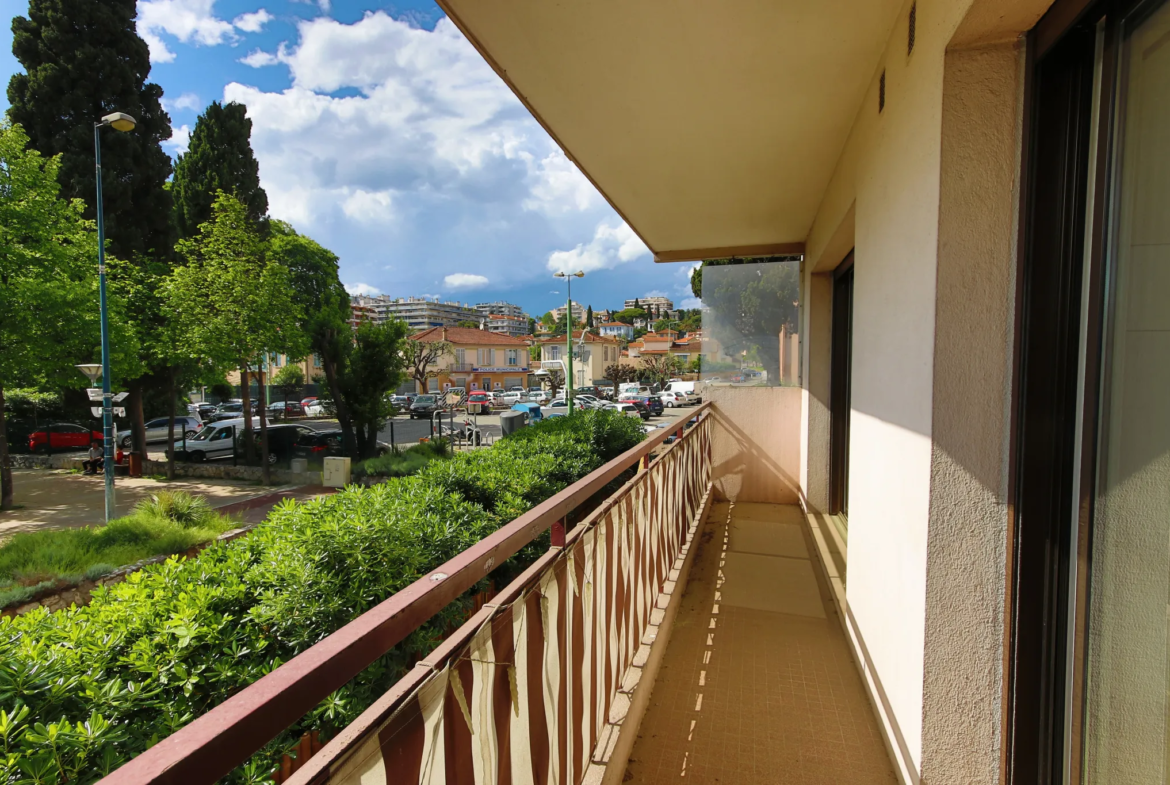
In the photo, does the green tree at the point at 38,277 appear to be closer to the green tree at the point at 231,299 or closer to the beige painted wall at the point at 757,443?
the green tree at the point at 231,299

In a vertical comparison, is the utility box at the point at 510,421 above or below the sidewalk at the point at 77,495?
above

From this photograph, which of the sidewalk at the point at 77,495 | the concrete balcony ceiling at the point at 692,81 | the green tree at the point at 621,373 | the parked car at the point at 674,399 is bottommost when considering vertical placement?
the sidewalk at the point at 77,495

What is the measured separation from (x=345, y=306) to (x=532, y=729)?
19458 mm

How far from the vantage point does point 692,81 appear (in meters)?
2.53

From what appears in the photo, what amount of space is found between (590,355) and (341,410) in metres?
44.7

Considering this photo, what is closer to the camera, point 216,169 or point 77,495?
point 77,495

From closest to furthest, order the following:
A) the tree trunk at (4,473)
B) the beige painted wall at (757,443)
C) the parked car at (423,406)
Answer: the beige painted wall at (757,443)
the tree trunk at (4,473)
the parked car at (423,406)

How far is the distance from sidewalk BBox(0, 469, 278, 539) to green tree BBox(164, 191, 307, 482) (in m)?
1.47

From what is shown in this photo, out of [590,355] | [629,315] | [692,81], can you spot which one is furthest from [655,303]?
[692,81]

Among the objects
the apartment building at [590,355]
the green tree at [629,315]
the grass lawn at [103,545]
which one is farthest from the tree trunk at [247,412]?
the green tree at [629,315]

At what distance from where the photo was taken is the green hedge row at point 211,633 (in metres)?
1.36

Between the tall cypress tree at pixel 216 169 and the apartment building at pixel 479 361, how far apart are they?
101ft

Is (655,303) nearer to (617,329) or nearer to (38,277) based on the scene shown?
(617,329)

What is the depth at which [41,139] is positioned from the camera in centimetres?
1616
